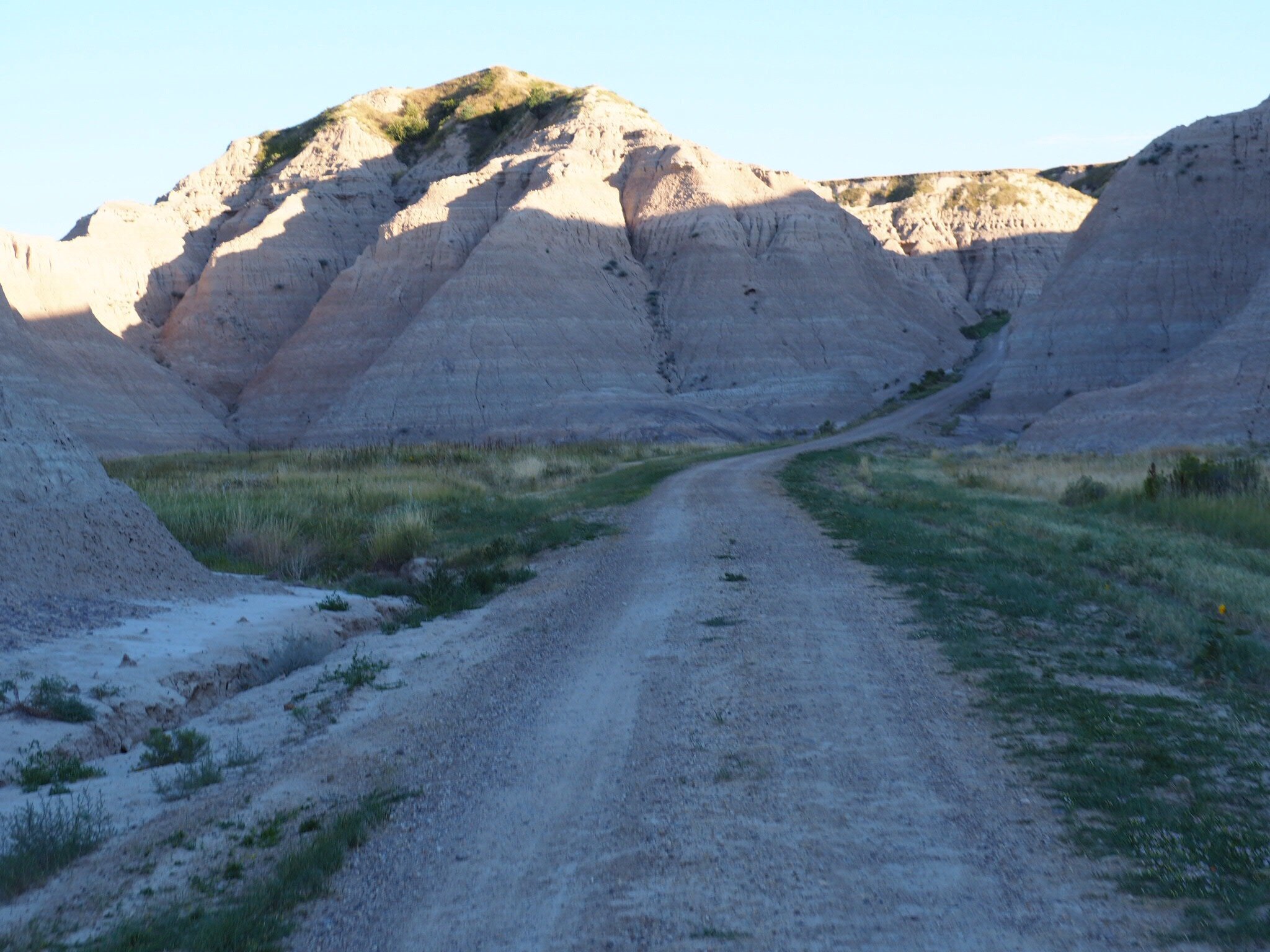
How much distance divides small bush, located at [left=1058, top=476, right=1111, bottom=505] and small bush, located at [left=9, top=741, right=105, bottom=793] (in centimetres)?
2032

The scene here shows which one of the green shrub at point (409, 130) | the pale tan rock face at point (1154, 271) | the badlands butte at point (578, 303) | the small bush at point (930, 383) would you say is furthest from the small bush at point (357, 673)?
the green shrub at point (409, 130)

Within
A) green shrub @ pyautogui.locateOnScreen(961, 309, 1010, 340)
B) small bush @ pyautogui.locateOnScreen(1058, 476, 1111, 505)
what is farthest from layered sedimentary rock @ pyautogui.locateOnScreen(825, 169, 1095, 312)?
small bush @ pyautogui.locateOnScreen(1058, 476, 1111, 505)

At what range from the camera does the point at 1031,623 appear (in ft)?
32.0

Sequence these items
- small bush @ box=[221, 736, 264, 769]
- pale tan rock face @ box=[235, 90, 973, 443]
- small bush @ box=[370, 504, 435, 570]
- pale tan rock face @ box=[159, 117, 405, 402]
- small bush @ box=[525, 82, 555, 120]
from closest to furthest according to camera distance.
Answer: small bush @ box=[221, 736, 264, 769] < small bush @ box=[370, 504, 435, 570] < pale tan rock face @ box=[235, 90, 973, 443] < pale tan rock face @ box=[159, 117, 405, 402] < small bush @ box=[525, 82, 555, 120]

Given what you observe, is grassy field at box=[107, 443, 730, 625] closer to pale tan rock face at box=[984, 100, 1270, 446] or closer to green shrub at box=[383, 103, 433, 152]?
pale tan rock face at box=[984, 100, 1270, 446]

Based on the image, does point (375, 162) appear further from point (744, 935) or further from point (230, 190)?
point (744, 935)

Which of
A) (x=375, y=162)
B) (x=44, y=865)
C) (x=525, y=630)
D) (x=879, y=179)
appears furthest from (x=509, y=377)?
(x=879, y=179)

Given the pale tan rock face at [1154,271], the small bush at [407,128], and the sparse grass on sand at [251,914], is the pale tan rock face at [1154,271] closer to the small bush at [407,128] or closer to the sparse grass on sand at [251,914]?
the sparse grass on sand at [251,914]

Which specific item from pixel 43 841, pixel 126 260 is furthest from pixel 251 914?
pixel 126 260

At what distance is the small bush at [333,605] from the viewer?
11.7m

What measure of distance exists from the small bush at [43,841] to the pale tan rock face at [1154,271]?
54248 mm

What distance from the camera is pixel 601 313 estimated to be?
232 feet

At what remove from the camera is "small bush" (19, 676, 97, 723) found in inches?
292

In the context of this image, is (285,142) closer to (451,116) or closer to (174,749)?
(451,116)
